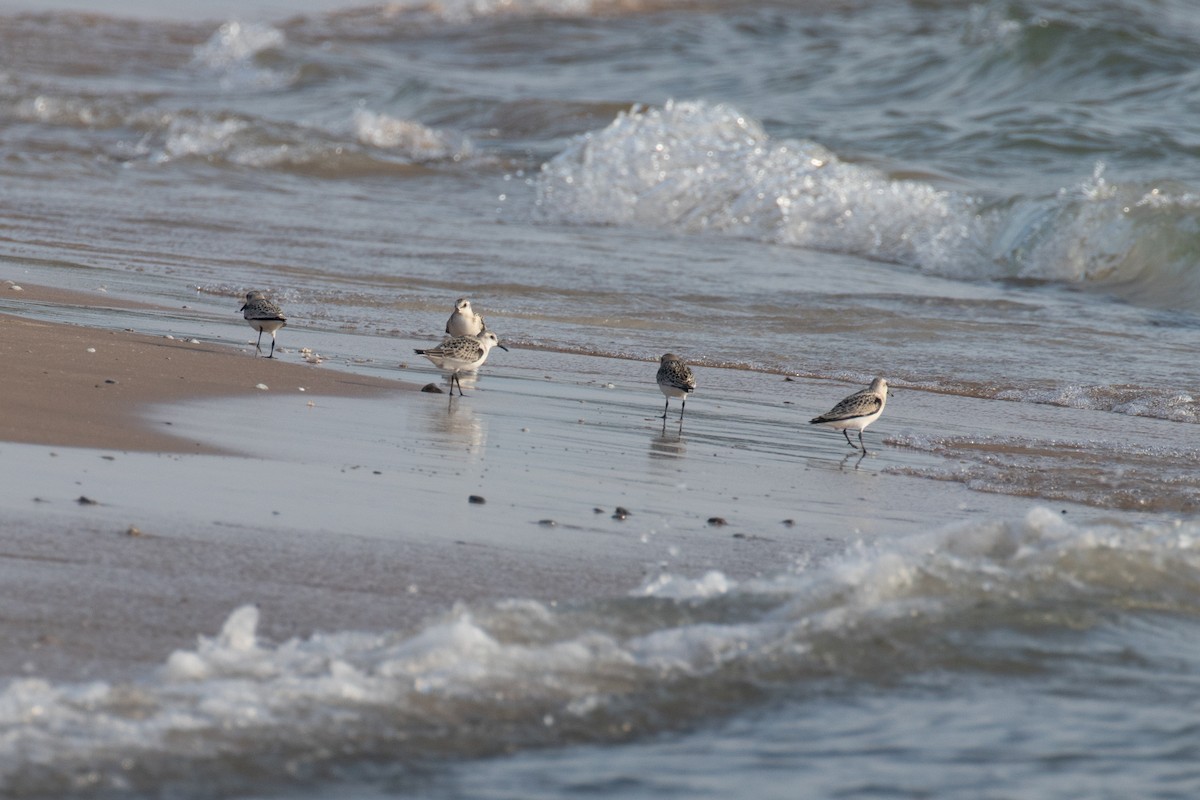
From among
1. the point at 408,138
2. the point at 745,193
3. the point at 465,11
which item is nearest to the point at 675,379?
the point at 745,193

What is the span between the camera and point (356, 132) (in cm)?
2281

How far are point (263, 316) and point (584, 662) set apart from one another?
4.83 metres

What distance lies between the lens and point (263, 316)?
870 centimetres

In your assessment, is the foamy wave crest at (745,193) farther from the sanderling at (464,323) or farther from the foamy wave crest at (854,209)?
the sanderling at (464,323)

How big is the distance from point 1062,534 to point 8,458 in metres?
3.67

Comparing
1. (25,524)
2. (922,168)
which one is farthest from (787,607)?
(922,168)

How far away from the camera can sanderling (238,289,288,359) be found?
8656 millimetres

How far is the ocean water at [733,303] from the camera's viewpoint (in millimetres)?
3941

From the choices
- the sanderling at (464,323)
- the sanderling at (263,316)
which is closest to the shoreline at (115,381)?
the sanderling at (263,316)

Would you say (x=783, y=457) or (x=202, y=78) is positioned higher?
(x=202, y=78)

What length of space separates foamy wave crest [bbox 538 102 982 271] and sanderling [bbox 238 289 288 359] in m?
7.57

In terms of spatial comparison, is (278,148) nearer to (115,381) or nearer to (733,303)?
(733,303)

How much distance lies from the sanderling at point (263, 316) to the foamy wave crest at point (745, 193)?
7.57m

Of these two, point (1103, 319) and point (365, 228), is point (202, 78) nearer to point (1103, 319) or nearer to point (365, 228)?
point (365, 228)
